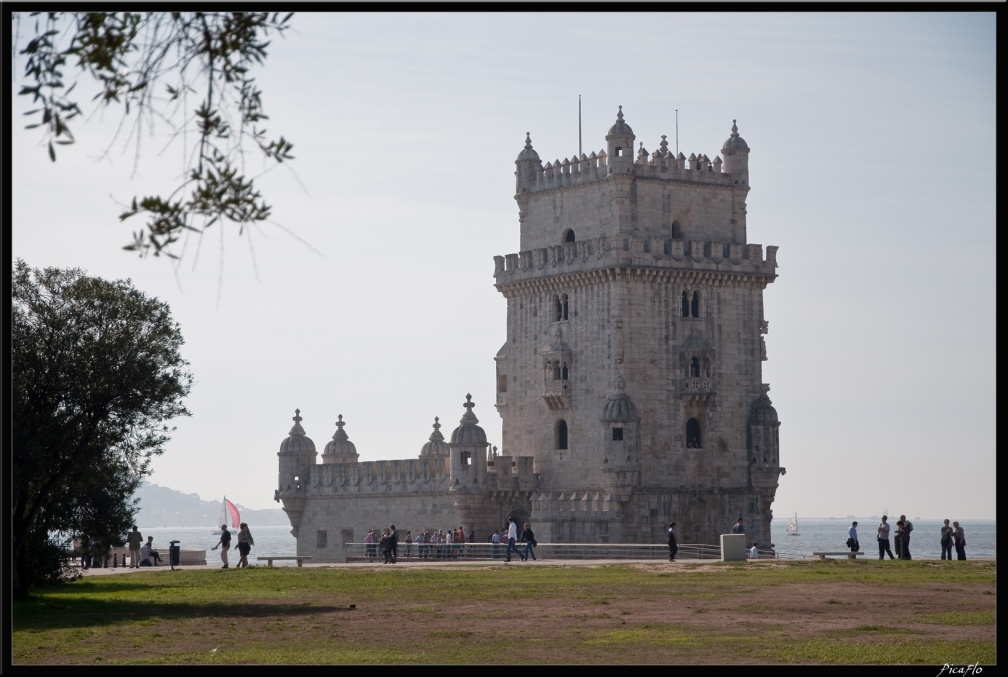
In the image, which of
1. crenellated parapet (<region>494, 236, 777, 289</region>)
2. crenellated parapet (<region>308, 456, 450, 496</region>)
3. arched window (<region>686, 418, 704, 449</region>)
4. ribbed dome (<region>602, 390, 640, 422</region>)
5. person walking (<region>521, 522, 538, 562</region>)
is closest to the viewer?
person walking (<region>521, 522, 538, 562</region>)

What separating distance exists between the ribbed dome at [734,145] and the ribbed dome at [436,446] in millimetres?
20899

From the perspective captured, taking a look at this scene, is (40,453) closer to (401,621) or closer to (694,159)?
(401,621)

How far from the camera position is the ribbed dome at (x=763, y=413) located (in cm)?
7062

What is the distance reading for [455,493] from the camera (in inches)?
2790

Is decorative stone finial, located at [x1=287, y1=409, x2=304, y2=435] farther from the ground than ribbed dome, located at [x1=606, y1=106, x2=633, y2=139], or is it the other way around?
ribbed dome, located at [x1=606, y1=106, x2=633, y2=139]

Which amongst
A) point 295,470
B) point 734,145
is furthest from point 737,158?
point 295,470

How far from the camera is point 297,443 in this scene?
83250 mm

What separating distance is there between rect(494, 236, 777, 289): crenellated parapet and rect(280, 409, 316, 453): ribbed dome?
52.8 ft

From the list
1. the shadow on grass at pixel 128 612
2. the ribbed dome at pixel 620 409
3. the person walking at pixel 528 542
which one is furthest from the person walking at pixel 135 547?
the ribbed dome at pixel 620 409

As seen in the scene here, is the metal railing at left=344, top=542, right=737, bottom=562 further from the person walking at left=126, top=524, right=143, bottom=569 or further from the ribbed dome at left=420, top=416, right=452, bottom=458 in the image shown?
the ribbed dome at left=420, top=416, right=452, bottom=458

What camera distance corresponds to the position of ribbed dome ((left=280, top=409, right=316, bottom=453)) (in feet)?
273

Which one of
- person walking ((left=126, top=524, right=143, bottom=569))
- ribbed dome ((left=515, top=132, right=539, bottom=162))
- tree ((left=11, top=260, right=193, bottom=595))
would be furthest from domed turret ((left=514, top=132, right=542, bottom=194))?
tree ((left=11, top=260, right=193, bottom=595))

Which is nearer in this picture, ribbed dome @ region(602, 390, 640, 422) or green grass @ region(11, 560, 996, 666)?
green grass @ region(11, 560, 996, 666)

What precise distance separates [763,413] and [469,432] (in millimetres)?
11892
